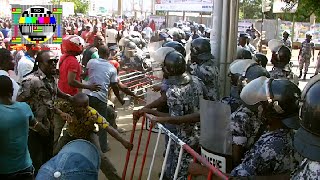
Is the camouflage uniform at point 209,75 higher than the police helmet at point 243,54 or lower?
lower

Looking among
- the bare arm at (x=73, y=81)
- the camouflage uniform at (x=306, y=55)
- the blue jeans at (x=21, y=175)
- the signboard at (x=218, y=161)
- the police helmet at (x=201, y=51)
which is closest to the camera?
the signboard at (x=218, y=161)

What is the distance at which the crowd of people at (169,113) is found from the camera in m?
2.39

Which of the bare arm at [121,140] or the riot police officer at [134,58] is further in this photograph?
the riot police officer at [134,58]

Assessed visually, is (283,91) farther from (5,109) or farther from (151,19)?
(151,19)

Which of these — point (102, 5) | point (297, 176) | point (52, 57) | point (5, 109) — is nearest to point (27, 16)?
point (52, 57)

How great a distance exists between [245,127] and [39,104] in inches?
94.8

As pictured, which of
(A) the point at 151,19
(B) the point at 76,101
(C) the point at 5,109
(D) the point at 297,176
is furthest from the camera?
(A) the point at 151,19

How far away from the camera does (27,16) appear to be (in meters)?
8.24

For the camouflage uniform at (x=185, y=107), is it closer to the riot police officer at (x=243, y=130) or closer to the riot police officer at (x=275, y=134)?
the riot police officer at (x=243, y=130)

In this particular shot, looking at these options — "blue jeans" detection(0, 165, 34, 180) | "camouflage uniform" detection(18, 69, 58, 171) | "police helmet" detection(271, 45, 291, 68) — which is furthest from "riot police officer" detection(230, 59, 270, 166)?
"police helmet" detection(271, 45, 291, 68)

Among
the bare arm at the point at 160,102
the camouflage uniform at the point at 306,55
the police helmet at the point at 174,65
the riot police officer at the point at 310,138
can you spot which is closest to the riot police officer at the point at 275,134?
the riot police officer at the point at 310,138

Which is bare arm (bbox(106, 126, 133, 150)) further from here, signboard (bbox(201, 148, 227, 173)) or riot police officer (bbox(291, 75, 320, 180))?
riot police officer (bbox(291, 75, 320, 180))

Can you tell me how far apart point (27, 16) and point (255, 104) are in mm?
5984

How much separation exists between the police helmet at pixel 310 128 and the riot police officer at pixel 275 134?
62 centimetres
